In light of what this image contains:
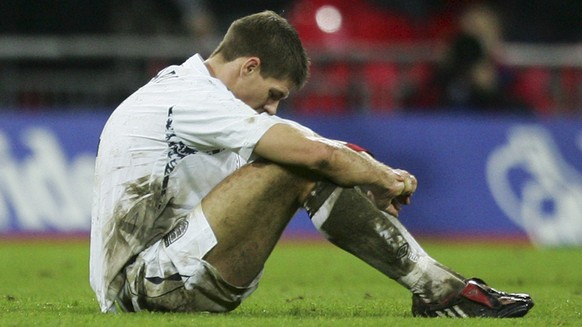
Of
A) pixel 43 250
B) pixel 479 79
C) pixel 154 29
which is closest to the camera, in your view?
pixel 43 250

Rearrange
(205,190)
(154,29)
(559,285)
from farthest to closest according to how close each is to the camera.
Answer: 1. (154,29)
2. (559,285)
3. (205,190)

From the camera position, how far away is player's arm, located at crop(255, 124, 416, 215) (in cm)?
524

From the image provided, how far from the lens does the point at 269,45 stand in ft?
18.4

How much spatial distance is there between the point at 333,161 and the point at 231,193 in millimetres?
442

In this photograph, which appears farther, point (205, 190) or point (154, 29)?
point (154, 29)

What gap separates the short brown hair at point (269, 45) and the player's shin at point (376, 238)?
59cm

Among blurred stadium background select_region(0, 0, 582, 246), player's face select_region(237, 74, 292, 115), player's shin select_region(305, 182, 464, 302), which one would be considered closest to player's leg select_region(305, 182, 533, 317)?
Result: player's shin select_region(305, 182, 464, 302)

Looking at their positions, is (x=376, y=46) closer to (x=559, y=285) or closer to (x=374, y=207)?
(x=559, y=285)

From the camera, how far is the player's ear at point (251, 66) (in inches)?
221

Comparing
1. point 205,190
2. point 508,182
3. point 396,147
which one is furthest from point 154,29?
point 205,190

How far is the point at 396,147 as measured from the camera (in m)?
12.8

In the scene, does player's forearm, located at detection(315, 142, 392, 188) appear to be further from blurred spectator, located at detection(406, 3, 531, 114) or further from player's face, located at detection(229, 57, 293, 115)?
blurred spectator, located at detection(406, 3, 531, 114)

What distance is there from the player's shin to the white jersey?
0.39m

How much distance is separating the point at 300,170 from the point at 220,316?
2.40ft
